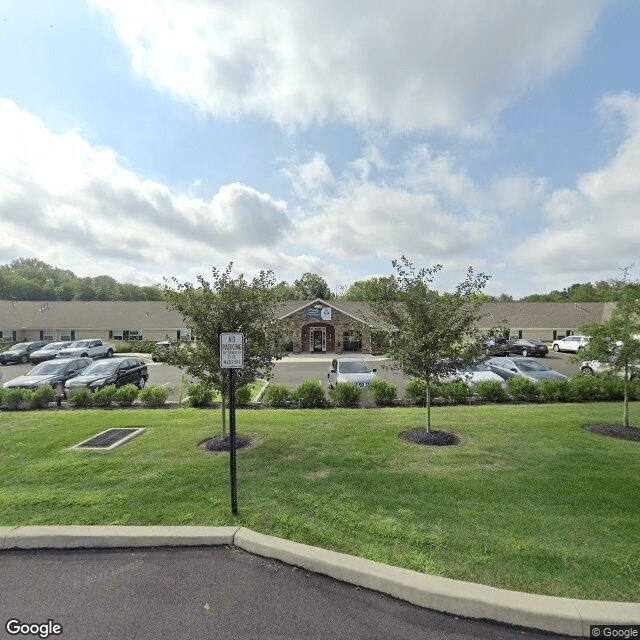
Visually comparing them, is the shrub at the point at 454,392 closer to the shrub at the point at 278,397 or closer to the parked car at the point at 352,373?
the parked car at the point at 352,373

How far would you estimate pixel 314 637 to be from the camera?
2.70 metres

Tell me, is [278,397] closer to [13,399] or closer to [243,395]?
[243,395]

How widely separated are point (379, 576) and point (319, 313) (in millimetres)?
30629

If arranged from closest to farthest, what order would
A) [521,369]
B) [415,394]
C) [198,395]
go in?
[198,395] → [415,394] → [521,369]

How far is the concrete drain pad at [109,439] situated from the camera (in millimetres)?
6984

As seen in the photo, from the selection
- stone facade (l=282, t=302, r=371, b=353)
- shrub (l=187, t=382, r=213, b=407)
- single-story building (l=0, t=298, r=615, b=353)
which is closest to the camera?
shrub (l=187, t=382, r=213, b=407)

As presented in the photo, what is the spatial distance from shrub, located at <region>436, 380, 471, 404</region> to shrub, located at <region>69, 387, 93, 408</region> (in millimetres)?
11232

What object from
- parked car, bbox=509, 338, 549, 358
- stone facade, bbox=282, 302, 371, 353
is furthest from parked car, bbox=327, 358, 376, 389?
parked car, bbox=509, 338, 549, 358

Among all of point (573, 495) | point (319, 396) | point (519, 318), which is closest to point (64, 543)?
point (573, 495)

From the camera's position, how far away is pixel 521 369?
15.4 m

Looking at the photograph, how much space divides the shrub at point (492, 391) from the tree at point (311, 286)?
71642 mm

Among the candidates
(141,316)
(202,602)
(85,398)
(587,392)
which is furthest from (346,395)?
(141,316)

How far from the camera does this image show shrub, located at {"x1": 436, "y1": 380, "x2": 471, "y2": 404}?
11.4 metres

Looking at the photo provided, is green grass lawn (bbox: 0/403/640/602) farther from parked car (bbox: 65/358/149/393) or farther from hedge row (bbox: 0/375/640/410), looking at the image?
parked car (bbox: 65/358/149/393)
